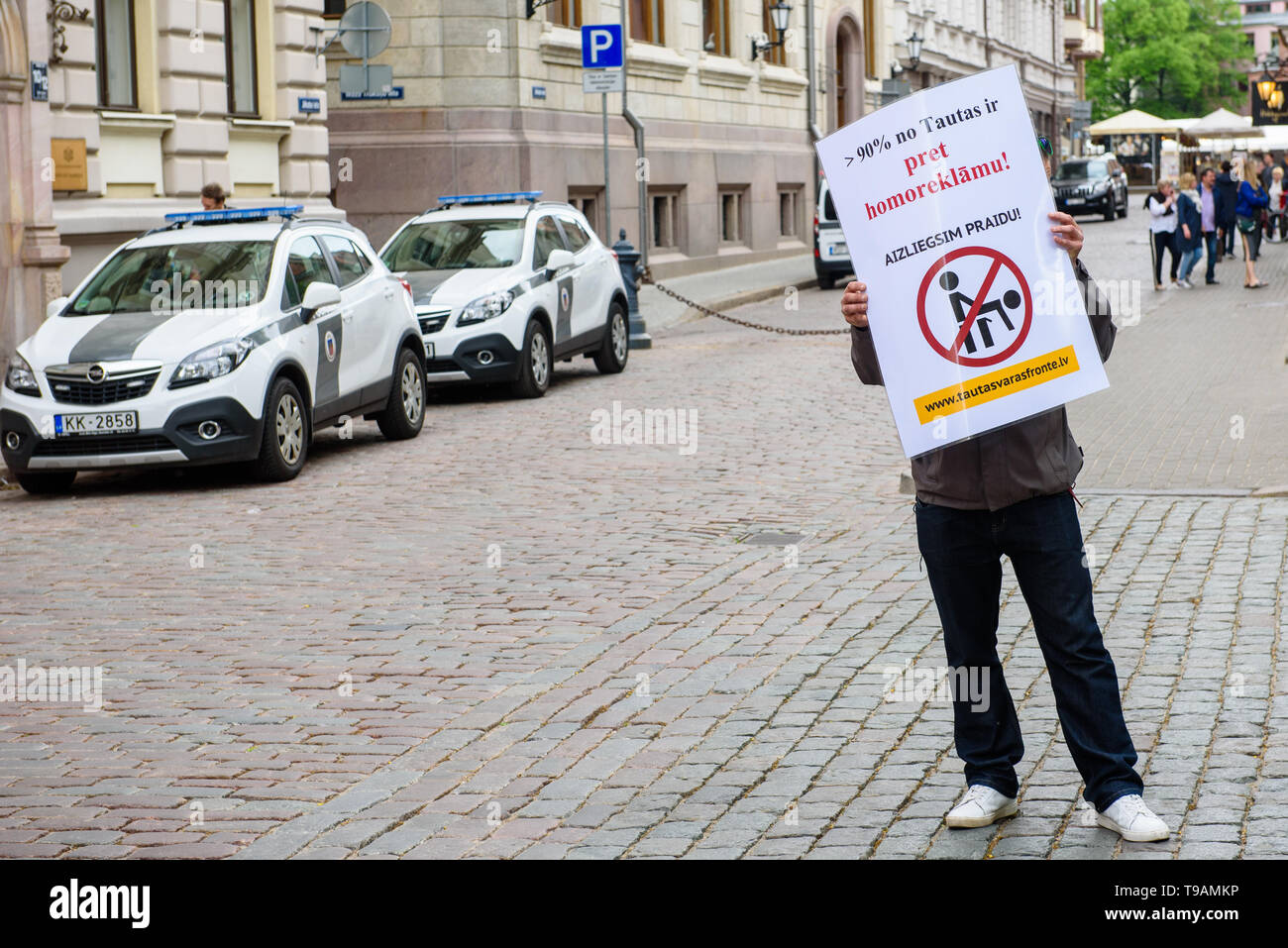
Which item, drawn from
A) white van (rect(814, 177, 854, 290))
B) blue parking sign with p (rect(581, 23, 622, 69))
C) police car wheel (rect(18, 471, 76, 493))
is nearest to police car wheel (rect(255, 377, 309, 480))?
police car wheel (rect(18, 471, 76, 493))

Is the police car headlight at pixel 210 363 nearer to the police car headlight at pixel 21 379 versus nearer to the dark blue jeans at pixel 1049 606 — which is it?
the police car headlight at pixel 21 379

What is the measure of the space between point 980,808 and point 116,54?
17664 millimetres

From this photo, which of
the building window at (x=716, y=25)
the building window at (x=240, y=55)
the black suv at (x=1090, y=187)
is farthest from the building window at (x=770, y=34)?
the building window at (x=240, y=55)

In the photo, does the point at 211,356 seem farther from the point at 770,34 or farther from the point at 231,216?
the point at 770,34

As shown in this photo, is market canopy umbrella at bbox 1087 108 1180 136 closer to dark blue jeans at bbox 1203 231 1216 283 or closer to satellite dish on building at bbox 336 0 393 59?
dark blue jeans at bbox 1203 231 1216 283

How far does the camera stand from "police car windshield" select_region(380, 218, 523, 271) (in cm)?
1769

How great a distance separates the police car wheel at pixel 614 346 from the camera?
63.0 feet

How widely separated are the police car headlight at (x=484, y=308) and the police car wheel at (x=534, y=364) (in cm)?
34

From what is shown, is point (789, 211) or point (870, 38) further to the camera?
point (870, 38)

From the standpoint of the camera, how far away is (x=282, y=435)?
12508 mm

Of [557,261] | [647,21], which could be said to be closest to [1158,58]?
[647,21]

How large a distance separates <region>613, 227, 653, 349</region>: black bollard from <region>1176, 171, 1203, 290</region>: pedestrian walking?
30.4ft
